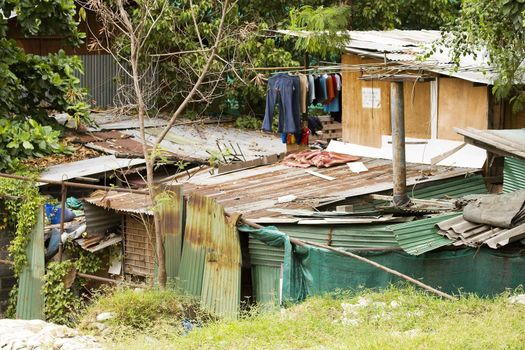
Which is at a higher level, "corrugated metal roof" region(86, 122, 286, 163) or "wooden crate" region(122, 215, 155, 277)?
"corrugated metal roof" region(86, 122, 286, 163)

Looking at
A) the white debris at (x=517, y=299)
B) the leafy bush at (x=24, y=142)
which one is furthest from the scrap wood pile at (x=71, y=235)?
the white debris at (x=517, y=299)

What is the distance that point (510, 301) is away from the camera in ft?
35.8

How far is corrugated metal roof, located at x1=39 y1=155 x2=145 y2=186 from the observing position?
16453 millimetres

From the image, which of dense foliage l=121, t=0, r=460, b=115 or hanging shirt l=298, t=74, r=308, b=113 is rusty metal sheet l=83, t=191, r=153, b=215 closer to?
hanging shirt l=298, t=74, r=308, b=113

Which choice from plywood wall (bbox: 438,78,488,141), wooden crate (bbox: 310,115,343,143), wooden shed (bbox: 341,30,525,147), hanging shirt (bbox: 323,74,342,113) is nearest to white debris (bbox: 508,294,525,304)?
wooden shed (bbox: 341,30,525,147)

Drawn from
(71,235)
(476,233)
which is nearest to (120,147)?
(71,235)

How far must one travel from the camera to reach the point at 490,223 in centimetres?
1199

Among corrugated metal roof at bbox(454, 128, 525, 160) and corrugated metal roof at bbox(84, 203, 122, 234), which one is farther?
corrugated metal roof at bbox(84, 203, 122, 234)

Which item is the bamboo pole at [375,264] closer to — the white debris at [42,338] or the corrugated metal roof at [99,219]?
the white debris at [42,338]

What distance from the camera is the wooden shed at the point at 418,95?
15.6 metres

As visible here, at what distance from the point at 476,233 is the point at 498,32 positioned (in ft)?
8.40

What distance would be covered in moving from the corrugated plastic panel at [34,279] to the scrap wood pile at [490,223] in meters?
6.48

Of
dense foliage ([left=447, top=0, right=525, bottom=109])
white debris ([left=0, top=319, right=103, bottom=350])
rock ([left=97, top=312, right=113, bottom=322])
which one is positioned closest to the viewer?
white debris ([left=0, top=319, right=103, bottom=350])

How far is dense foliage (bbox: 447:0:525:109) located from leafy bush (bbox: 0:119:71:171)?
24.6 feet
